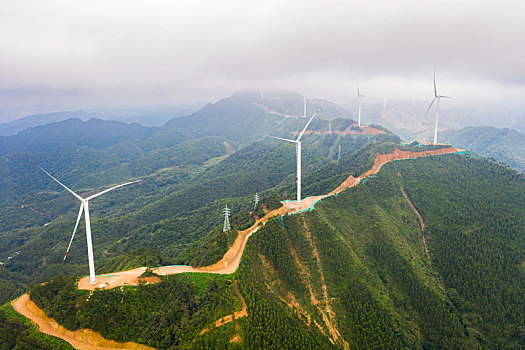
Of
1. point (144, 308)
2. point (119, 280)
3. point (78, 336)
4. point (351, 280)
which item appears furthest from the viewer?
point (351, 280)

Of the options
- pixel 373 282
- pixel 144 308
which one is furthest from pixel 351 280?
pixel 144 308

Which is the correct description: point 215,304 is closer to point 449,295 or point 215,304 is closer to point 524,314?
point 449,295

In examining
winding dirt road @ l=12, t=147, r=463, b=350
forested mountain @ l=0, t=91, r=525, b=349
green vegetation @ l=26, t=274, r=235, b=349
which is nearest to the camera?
winding dirt road @ l=12, t=147, r=463, b=350

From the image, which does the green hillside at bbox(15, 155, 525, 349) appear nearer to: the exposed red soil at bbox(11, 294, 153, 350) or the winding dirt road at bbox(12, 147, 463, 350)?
the exposed red soil at bbox(11, 294, 153, 350)

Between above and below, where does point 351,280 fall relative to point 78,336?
below

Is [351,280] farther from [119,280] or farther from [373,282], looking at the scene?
[119,280]

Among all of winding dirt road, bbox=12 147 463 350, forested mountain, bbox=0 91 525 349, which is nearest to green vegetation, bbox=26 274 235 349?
forested mountain, bbox=0 91 525 349

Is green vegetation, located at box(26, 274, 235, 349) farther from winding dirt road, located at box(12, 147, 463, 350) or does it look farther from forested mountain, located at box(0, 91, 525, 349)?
winding dirt road, located at box(12, 147, 463, 350)

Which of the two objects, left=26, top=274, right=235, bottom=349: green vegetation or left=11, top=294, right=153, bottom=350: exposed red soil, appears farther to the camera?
left=26, top=274, right=235, bottom=349: green vegetation

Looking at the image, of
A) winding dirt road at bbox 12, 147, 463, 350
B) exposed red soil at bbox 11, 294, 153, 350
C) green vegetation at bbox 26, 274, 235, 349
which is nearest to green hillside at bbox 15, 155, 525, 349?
green vegetation at bbox 26, 274, 235, 349

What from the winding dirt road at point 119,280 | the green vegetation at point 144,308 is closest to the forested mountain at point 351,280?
the green vegetation at point 144,308

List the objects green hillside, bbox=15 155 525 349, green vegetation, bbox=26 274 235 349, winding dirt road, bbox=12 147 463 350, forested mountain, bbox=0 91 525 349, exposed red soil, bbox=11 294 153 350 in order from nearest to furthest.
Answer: exposed red soil, bbox=11 294 153 350
winding dirt road, bbox=12 147 463 350
green vegetation, bbox=26 274 235 349
forested mountain, bbox=0 91 525 349
green hillside, bbox=15 155 525 349
